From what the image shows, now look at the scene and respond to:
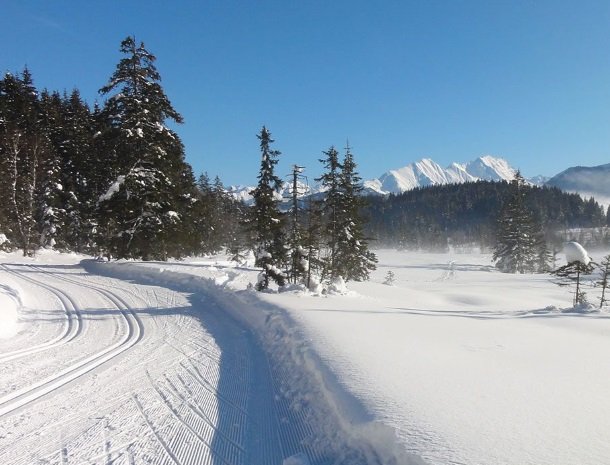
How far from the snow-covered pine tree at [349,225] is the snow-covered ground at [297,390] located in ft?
63.7

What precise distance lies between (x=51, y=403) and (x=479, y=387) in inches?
214

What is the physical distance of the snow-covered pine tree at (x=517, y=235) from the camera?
166 ft

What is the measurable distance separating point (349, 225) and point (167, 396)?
26700mm

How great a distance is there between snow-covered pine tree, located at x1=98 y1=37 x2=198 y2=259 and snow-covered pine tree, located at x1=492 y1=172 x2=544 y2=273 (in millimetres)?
42927

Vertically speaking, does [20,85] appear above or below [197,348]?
above

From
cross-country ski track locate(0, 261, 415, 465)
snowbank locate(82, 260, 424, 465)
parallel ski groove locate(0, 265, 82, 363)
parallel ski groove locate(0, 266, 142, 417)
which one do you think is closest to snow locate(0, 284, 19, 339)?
cross-country ski track locate(0, 261, 415, 465)

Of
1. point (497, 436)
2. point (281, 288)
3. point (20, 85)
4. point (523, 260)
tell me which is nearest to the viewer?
point (497, 436)

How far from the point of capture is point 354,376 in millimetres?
5352

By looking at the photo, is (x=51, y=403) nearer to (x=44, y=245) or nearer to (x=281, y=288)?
(x=281, y=288)

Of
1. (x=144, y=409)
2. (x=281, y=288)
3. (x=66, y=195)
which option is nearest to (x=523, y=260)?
(x=281, y=288)

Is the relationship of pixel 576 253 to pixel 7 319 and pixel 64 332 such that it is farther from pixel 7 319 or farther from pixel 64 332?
pixel 7 319

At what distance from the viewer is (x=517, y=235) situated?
167ft

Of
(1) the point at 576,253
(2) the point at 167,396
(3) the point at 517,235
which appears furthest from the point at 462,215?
(2) the point at 167,396

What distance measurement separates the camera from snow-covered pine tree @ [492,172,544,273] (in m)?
50.5
